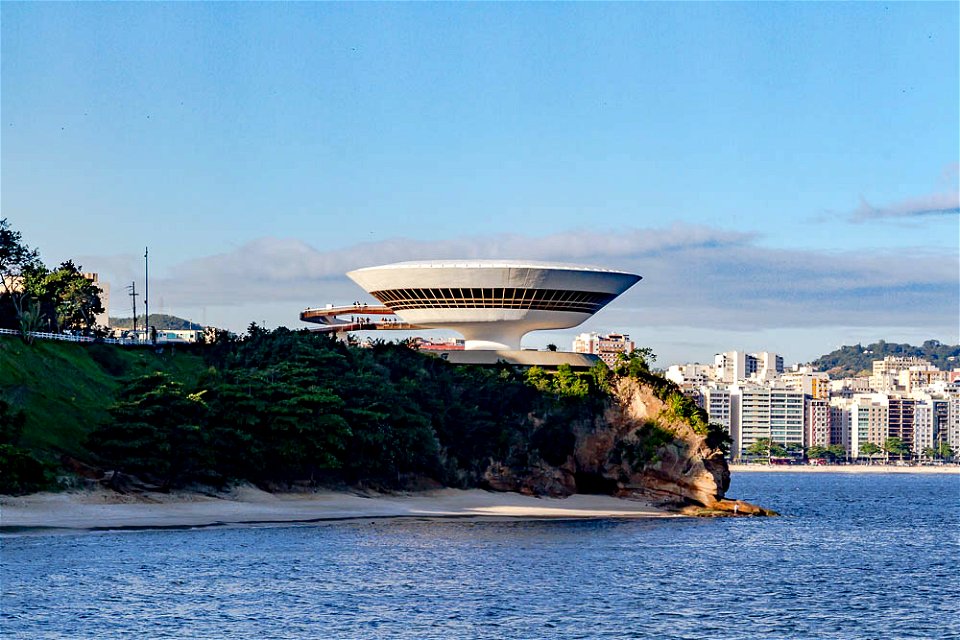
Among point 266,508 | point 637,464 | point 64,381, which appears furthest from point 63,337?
point 637,464

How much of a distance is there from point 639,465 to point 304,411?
30962 mm

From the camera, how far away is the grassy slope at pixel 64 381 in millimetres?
88188

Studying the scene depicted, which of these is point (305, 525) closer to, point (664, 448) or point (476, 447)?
point (476, 447)

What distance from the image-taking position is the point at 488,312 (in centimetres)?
12562

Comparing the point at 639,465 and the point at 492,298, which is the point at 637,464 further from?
the point at 492,298

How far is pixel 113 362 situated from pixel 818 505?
7470cm

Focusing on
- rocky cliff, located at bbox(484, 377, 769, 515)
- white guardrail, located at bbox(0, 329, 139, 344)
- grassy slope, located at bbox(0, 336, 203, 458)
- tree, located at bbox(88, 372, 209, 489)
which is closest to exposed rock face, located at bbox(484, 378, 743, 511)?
rocky cliff, located at bbox(484, 377, 769, 515)

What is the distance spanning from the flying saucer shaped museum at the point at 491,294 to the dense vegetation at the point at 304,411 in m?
5.59

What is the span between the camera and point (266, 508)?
89562 mm

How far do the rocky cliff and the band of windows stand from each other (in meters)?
14.3

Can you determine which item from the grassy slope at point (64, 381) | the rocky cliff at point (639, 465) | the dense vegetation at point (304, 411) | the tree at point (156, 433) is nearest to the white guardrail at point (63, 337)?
the grassy slope at point (64, 381)

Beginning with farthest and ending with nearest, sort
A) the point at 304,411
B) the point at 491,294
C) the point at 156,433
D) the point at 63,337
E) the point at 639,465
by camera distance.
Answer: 1. the point at 491,294
2. the point at 639,465
3. the point at 63,337
4. the point at 304,411
5. the point at 156,433

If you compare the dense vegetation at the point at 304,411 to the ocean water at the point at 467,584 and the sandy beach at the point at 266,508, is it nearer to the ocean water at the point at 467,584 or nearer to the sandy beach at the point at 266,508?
the sandy beach at the point at 266,508

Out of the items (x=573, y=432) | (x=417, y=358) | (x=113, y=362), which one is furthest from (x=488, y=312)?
(x=113, y=362)
